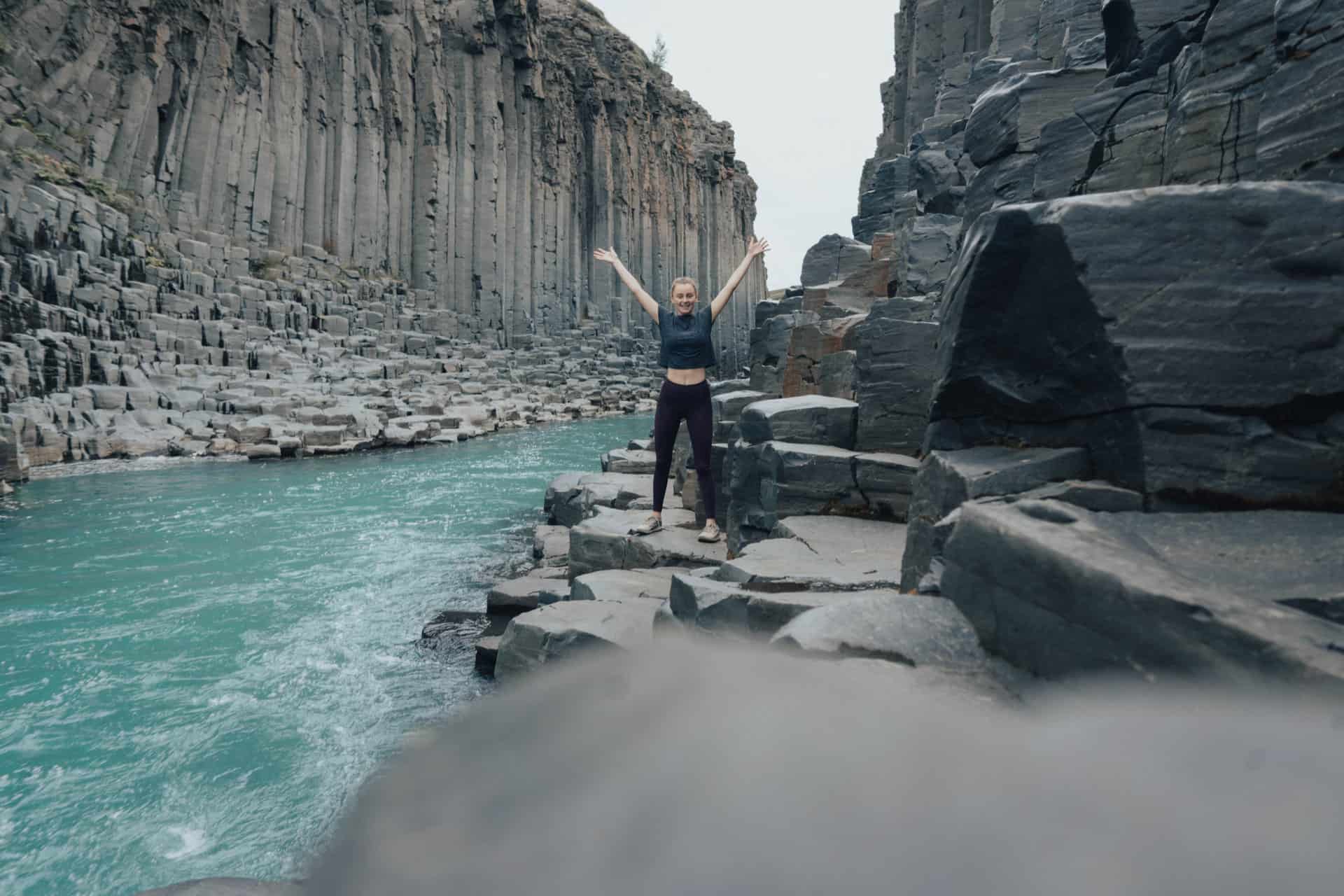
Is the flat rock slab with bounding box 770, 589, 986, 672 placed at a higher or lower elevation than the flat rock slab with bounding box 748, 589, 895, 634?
higher

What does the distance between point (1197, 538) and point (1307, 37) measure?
A: 2.25m

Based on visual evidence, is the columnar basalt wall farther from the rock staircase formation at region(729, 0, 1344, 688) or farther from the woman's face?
the rock staircase formation at region(729, 0, 1344, 688)

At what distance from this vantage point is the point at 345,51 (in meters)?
32.6

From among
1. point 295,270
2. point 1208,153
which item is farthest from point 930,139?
point 295,270

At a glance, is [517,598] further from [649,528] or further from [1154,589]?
[1154,589]

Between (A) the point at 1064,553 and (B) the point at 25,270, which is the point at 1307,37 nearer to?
(A) the point at 1064,553

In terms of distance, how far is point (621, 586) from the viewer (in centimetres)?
470

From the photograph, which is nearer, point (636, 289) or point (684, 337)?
point (684, 337)

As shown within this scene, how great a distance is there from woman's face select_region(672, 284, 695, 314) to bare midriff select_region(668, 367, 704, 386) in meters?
0.40

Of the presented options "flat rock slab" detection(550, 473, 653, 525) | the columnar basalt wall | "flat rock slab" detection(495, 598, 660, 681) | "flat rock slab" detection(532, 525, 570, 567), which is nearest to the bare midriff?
"flat rock slab" detection(495, 598, 660, 681)

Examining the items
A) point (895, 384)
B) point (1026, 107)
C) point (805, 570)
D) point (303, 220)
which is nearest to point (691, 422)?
point (895, 384)

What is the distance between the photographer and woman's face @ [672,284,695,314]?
16.1ft

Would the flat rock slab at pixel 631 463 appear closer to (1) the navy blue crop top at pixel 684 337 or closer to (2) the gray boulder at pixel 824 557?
(1) the navy blue crop top at pixel 684 337

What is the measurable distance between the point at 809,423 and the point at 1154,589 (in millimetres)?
3770
